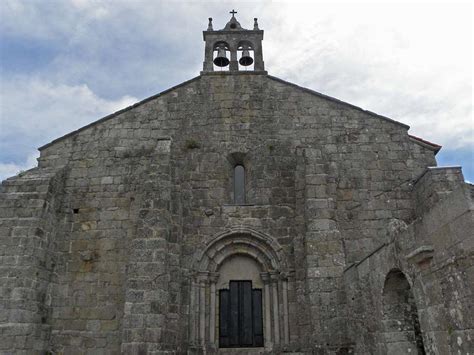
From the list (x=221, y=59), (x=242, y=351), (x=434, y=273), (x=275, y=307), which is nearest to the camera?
(x=434, y=273)

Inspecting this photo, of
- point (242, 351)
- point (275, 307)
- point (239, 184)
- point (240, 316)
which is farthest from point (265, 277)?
point (239, 184)

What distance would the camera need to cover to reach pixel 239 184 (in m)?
10.3

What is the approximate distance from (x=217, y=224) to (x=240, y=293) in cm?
164

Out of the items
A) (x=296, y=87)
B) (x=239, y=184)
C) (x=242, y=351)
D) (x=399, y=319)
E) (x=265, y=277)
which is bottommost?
(x=242, y=351)

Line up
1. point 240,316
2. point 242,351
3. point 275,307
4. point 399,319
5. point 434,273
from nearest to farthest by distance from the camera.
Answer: point 434,273 < point 399,319 < point 242,351 < point 275,307 < point 240,316

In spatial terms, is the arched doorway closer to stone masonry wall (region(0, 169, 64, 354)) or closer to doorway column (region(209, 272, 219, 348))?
doorway column (region(209, 272, 219, 348))

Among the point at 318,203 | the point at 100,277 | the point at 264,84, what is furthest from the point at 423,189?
the point at 100,277

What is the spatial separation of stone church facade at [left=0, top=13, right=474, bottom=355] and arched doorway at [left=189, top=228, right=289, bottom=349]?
1.2 inches

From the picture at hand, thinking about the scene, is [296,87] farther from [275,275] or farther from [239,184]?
[275,275]

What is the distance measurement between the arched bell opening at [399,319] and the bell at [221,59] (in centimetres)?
794

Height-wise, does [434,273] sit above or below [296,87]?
below

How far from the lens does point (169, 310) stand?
8484 millimetres

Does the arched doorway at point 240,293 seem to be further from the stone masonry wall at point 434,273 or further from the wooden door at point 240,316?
the stone masonry wall at point 434,273

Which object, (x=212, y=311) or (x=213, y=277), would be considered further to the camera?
(x=213, y=277)
